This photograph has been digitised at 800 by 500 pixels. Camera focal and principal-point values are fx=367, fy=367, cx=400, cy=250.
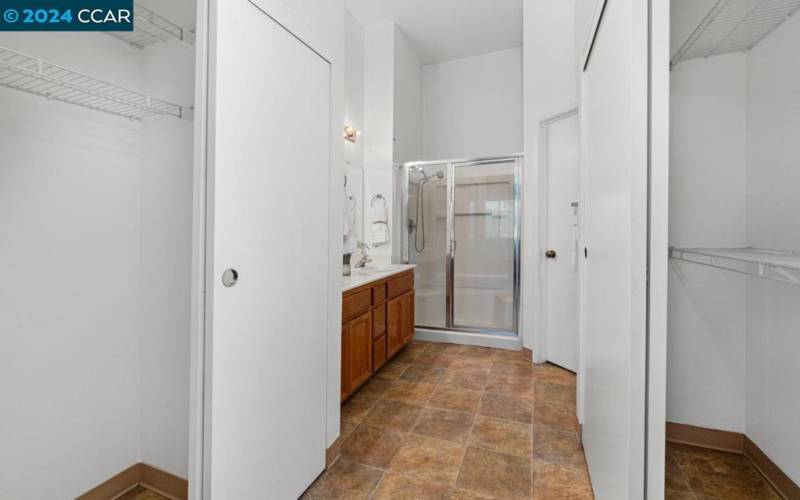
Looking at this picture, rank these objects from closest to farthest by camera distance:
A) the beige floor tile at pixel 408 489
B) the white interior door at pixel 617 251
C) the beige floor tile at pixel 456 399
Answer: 1. the white interior door at pixel 617 251
2. the beige floor tile at pixel 408 489
3. the beige floor tile at pixel 456 399

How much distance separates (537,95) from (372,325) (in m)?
2.35

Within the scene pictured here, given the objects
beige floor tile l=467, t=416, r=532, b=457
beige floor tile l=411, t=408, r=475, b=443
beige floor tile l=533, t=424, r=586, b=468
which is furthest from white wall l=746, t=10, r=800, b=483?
beige floor tile l=411, t=408, r=475, b=443

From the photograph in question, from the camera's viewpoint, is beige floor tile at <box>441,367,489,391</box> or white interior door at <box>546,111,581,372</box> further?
white interior door at <box>546,111,581,372</box>

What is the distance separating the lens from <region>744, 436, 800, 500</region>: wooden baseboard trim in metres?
1.46

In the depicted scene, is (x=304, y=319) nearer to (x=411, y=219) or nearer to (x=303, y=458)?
(x=303, y=458)

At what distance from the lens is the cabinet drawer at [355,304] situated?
223cm

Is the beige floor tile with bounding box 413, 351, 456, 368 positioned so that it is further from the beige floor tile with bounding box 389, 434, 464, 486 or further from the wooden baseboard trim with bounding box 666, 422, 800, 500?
the wooden baseboard trim with bounding box 666, 422, 800, 500

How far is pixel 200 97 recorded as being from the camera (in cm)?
114

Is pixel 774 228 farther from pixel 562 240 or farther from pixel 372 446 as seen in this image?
pixel 372 446

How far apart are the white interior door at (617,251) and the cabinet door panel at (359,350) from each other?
134cm

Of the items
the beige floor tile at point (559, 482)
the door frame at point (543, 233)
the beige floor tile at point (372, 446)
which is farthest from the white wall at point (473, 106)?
the beige floor tile at point (559, 482)

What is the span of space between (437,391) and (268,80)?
86.9 inches

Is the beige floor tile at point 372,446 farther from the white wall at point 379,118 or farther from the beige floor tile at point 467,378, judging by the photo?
the white wall at point 379,118

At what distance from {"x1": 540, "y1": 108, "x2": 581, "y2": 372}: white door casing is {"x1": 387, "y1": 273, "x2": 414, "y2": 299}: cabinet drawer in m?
1.22
